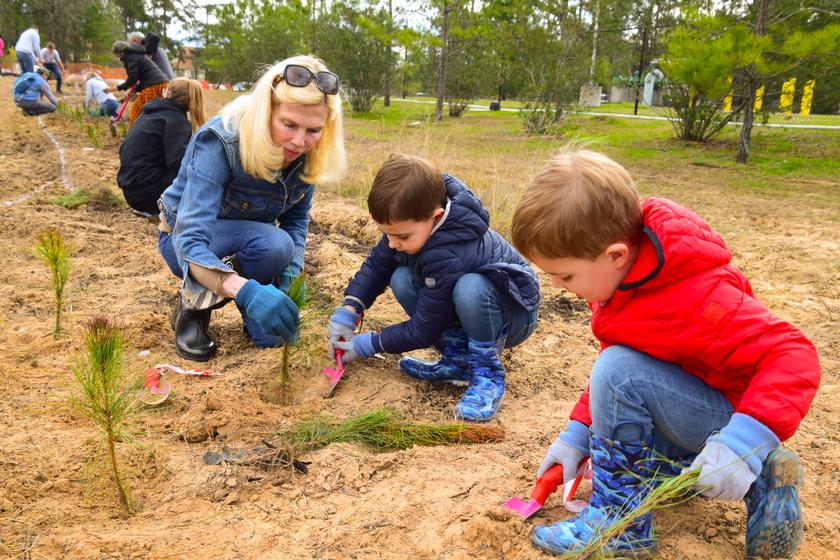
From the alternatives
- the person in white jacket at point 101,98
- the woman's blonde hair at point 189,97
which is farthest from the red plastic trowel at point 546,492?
the person in white jacket at point 101,98

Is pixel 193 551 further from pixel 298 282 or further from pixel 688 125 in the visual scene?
A: pixel 688 125

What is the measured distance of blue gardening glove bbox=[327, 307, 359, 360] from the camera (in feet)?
8.11

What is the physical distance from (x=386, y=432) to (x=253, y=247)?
1.11 m

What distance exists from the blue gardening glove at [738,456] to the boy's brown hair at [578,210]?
1.52 ft

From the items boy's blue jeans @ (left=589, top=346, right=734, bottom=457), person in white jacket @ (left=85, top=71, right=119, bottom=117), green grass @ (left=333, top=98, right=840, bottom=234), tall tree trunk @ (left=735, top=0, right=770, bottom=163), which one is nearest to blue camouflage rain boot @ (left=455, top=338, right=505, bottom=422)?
boy's blue jeans @ (left=589, top=346, right=734, bottom=457)

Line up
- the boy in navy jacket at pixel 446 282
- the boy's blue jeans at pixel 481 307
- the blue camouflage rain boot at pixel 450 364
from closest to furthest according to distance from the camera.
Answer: the boy in navy jacket at pixel 446 282
the boy's blue jeans at pixel 481 307
the blue camouflage rain boot at pixel 450 364

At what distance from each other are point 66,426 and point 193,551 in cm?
85

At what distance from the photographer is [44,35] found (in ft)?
105

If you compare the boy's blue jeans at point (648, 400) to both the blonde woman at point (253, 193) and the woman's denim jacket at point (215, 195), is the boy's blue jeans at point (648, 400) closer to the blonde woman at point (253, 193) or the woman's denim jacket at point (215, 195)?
the blonde woman at point (253, 193)

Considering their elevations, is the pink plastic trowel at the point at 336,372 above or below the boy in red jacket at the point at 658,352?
below

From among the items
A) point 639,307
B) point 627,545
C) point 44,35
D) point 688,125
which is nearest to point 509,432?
point 627,545

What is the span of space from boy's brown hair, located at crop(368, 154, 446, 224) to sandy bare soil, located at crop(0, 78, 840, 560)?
717 millimetres

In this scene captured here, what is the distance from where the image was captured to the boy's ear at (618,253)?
1.42 meters

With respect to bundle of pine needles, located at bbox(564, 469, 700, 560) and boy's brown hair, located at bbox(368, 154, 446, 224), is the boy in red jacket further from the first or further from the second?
boy's brown hair, located at bbox(368, 154, 446, 224)
